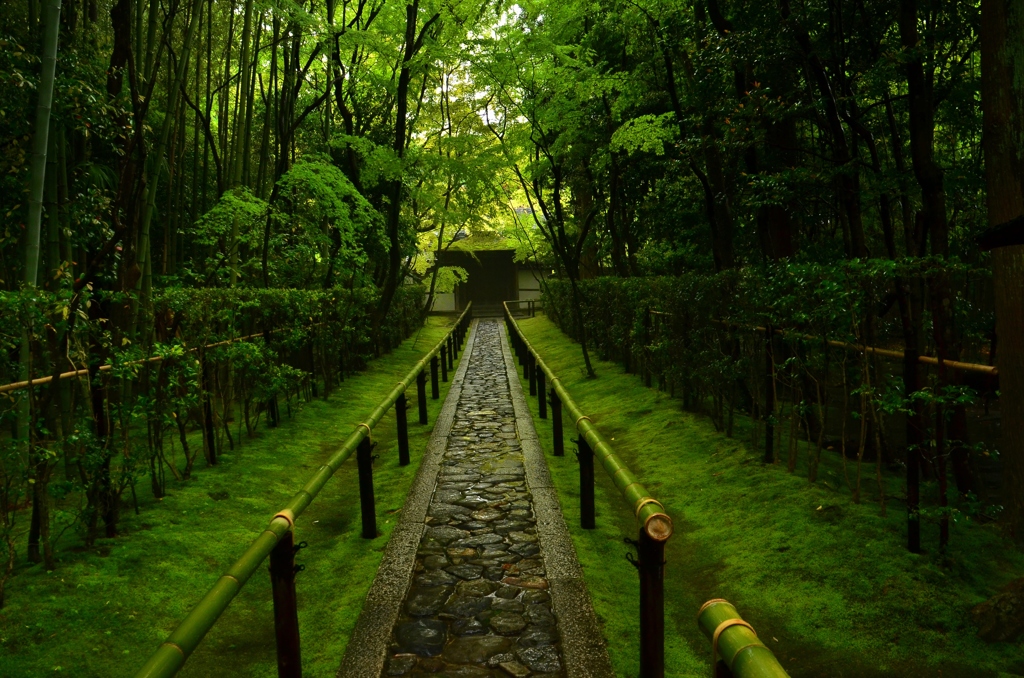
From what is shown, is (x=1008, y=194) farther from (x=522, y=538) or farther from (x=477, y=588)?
(x=477, y=588)

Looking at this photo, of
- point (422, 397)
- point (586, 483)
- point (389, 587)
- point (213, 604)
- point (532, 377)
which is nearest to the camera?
point (213, 604)

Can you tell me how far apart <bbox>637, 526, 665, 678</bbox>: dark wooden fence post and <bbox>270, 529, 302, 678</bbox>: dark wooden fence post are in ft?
4.86

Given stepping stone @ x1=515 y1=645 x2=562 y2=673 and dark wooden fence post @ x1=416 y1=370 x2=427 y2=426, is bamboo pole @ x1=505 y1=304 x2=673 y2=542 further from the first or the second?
dark wooden fence post @ x1=416 y1=370 x2=427 y2=426

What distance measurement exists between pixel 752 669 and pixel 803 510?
12.5 ft

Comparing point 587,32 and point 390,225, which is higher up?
point 587,32

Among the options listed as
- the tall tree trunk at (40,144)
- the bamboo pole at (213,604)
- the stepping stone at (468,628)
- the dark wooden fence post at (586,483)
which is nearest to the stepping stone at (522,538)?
the dark wooden fence post at (586,483)

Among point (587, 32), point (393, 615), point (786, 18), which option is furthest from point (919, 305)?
point (587, 32)

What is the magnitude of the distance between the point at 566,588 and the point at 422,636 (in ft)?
3.21

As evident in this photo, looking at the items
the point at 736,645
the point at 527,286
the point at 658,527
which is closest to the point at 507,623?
the point at 658,527

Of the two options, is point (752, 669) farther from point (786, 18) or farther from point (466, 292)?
point (466, 292)

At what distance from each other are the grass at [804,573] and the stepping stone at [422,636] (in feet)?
3.06

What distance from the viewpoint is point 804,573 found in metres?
4.29

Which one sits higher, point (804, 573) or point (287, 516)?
point (287, 516)

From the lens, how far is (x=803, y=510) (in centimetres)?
509
